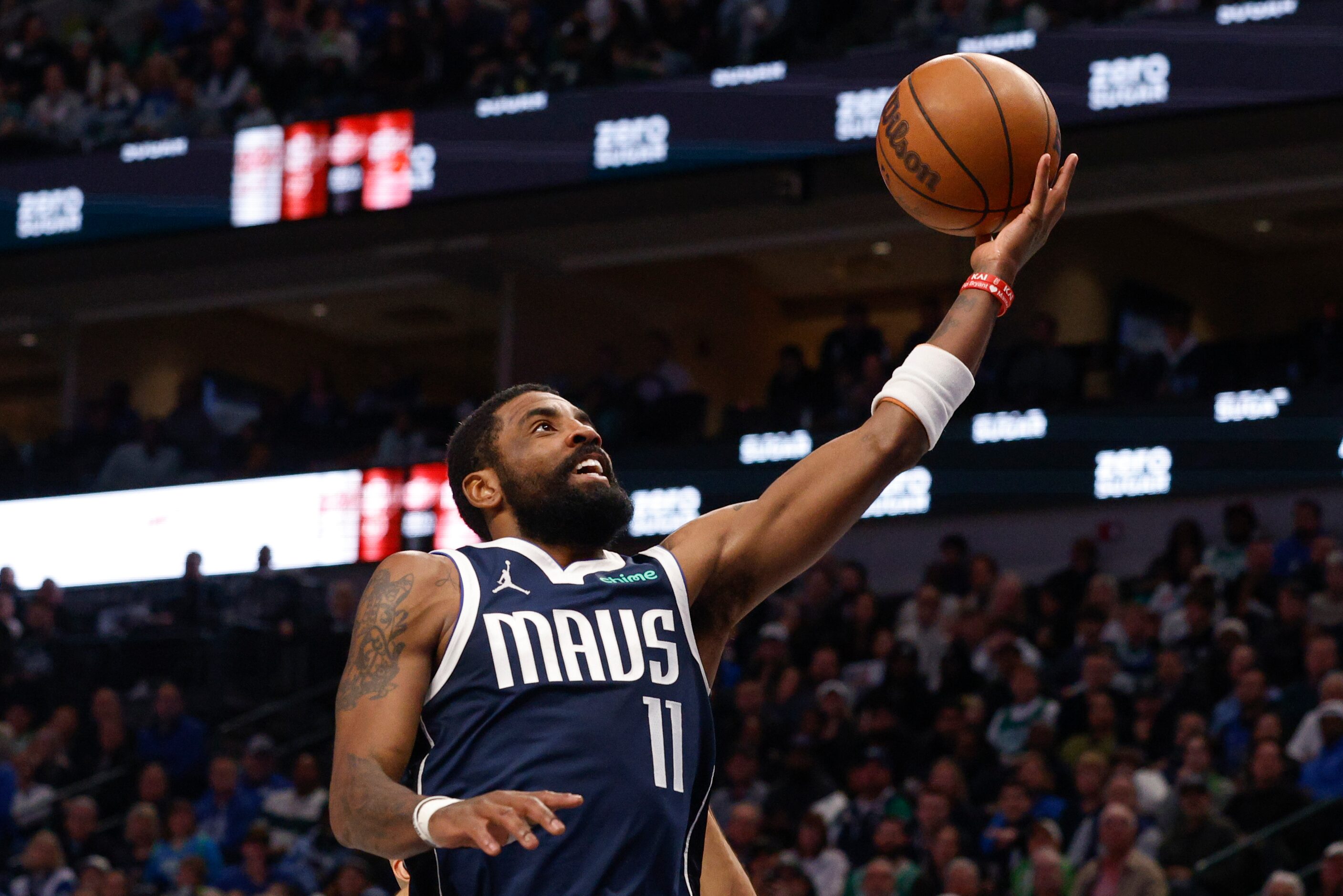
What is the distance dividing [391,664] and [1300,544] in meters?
9.81

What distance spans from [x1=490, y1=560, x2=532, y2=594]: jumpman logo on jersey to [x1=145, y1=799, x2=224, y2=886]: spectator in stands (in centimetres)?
879

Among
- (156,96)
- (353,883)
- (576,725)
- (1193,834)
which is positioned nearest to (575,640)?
(576,725)

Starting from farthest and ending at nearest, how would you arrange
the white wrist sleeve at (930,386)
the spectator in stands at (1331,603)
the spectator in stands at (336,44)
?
the spectator in stands at (336,44) < the spectator in stands at (1331,603) < the white wrist sleeve at (930,386)

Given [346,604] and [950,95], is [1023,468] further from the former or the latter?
[950,95]

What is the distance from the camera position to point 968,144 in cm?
359

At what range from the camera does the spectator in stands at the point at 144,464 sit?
1689 centimetres

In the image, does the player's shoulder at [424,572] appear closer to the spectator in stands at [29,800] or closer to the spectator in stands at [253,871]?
the spectator in stands at [253,871]

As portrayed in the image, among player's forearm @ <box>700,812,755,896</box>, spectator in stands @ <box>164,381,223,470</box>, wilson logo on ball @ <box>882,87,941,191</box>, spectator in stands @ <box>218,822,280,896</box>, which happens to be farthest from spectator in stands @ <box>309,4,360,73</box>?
player's forearm @ <box>700,812,755,896</box>

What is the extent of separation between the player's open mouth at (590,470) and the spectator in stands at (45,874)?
9.19m

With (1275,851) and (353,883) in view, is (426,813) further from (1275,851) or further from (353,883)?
(353,883)

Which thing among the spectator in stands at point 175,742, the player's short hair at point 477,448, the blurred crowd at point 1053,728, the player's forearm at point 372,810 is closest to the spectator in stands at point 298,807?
the spectator in stands at point 175,742

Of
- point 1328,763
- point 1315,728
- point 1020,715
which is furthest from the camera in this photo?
point 1020,715

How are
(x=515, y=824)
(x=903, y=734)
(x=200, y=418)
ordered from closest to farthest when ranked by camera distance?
(x=515, y=824) < (x=903, y=734) < (x=200, y=418)

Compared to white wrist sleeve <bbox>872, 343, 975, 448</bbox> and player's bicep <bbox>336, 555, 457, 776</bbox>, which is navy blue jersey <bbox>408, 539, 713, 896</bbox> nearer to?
player's bicep <bbox>336, 555, 457, 776</bbox>
